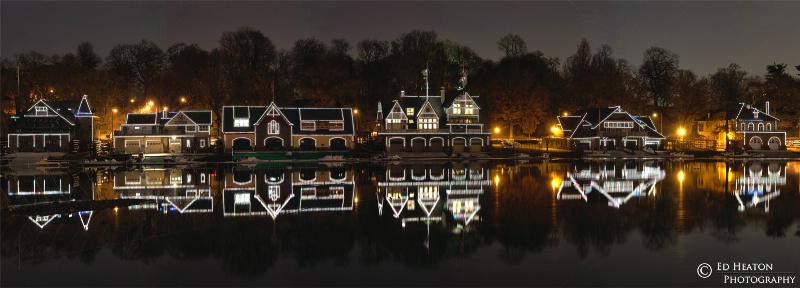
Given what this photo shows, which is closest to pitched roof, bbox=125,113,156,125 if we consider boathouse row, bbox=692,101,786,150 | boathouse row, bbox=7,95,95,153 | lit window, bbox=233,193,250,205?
boathouse row, bbox=7,95,95,153

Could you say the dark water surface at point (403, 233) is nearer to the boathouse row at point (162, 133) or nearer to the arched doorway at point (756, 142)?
the boathouse row at point (162, 133)

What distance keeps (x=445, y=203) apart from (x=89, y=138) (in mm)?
50538

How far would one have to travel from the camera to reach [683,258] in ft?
57.9

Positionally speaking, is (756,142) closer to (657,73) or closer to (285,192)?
(657,73)

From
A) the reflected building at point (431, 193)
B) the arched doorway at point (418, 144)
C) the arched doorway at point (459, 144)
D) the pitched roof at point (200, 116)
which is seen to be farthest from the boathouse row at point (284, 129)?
the reflected building at point (431, 193)

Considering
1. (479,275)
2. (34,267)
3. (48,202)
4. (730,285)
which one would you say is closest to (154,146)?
(48,202)

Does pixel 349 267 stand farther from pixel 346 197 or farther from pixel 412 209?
pixel 346 197

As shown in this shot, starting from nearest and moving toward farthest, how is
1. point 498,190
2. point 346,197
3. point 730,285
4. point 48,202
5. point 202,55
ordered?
1. point 730,285
2. point 48,202
3. point 346,197
4. point 498,190
5. point 202,55

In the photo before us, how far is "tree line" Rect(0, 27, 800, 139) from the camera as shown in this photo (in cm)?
7006

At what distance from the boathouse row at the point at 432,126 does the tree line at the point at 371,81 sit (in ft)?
19.5

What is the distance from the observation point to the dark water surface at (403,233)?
16.3 m

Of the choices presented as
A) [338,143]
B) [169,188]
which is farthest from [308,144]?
[169,188]

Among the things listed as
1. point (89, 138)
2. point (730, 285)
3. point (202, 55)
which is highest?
point (202, 55)

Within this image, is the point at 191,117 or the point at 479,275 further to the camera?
the point at 191,117
